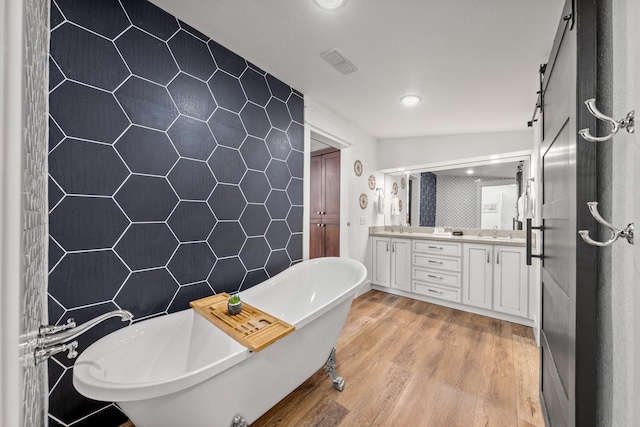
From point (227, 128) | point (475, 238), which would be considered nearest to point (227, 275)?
point (227, 128)

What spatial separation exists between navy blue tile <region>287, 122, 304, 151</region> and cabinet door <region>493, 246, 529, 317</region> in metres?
2.42

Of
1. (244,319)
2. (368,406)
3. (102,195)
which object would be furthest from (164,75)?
(368,406)

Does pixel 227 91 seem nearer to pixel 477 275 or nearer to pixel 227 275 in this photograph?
pixel 227 275

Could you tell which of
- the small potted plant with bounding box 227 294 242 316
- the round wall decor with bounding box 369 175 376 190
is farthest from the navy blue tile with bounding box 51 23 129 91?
the round wall decor with bounding box 369 175 376 190

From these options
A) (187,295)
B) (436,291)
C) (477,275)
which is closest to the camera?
(187,295)

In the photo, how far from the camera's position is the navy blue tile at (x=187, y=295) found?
161cm

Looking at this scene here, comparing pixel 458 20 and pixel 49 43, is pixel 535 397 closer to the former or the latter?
pixel 458 20

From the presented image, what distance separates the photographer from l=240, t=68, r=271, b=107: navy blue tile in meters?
2.03

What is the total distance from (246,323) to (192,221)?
80 cm

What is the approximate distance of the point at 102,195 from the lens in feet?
4.33

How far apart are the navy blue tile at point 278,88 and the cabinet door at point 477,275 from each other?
8.60 ft

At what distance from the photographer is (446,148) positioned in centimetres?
344

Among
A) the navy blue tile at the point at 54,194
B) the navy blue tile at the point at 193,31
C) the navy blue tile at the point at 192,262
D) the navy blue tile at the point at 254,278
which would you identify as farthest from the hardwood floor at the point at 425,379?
the navy blue tile at the point at 193,31

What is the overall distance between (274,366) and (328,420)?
51cm
